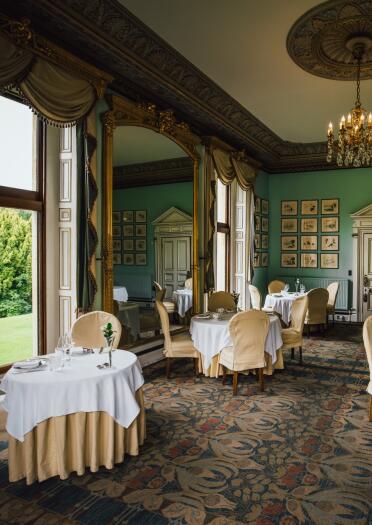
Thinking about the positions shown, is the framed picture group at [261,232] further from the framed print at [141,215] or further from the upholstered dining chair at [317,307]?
the framed print at [141,215]

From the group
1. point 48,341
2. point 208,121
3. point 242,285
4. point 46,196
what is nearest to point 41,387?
point 48,341

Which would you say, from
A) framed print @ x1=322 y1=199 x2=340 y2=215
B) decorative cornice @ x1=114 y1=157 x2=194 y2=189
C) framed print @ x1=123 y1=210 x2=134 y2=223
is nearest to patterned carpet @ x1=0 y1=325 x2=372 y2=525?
framed print @ x1=123 y1=210 x2=134 y2=223

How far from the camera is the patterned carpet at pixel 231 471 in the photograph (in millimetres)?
2535

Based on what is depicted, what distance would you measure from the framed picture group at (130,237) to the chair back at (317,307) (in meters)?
3.35

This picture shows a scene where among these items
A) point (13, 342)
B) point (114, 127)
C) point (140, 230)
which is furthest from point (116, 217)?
point (13, 342)

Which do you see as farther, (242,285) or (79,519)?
(242,285)

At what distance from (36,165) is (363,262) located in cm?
731

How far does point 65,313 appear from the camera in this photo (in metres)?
4.74

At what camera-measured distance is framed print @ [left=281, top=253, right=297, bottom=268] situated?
10.1 meters

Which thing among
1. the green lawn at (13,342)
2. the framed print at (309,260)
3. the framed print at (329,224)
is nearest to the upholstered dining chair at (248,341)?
the green lawn at (13,342)

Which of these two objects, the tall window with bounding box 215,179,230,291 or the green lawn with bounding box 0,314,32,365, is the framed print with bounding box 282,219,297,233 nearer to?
the tall window with bounding box 215,179,230,291

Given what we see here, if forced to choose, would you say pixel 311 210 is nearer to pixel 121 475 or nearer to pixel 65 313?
pixel 65 313

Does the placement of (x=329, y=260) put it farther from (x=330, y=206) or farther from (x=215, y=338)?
(x=215, y=338)

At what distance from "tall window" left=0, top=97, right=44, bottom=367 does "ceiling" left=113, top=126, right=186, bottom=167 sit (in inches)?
39.3
